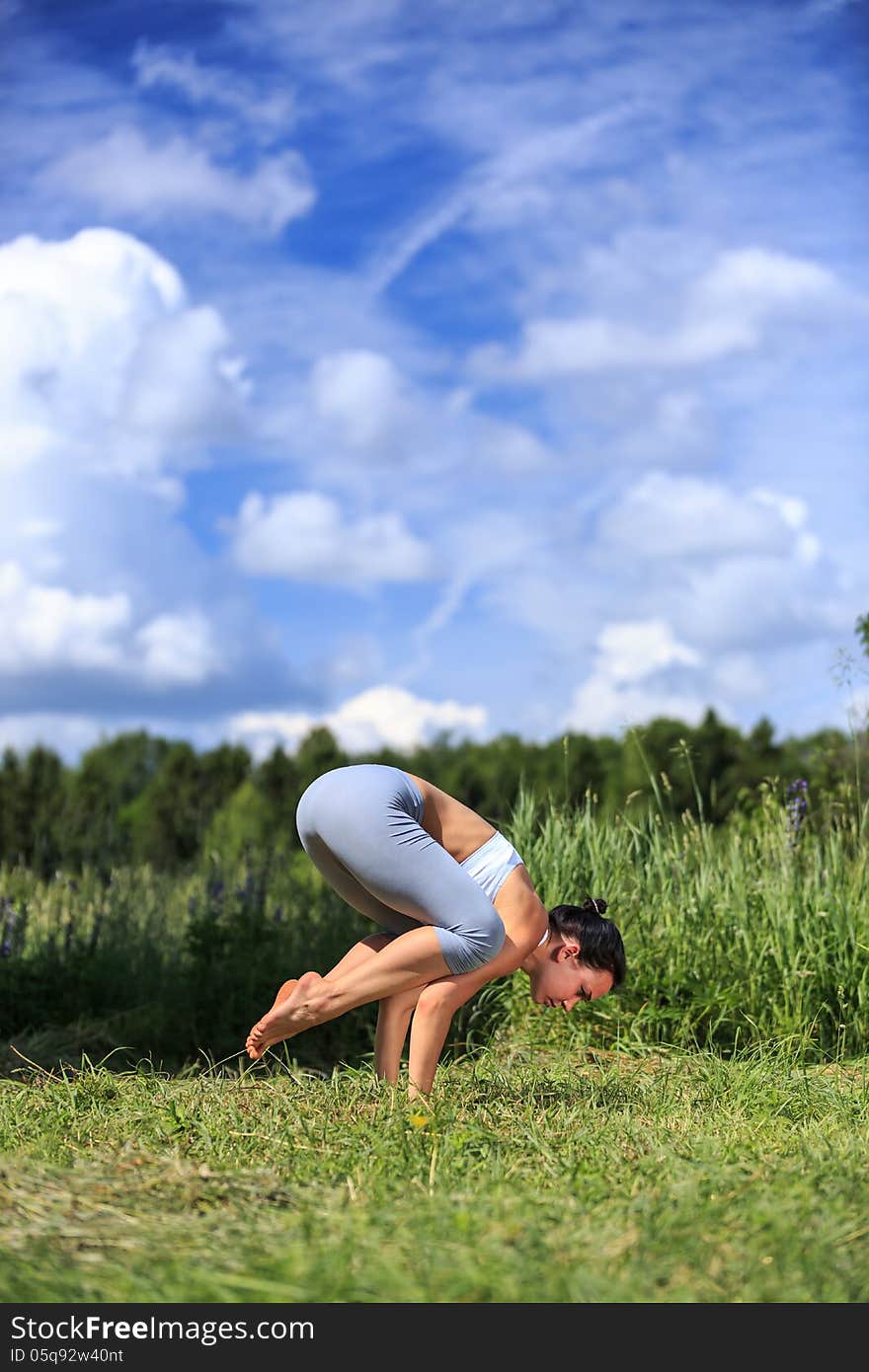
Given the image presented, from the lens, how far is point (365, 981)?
3.57 m

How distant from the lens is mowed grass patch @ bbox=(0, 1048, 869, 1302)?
7.40 feet

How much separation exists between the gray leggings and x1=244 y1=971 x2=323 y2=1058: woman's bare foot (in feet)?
1.13

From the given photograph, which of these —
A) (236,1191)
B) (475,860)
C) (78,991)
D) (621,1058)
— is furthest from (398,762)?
(236,1191)

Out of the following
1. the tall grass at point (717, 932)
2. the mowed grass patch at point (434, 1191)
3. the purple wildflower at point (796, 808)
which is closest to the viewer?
the mowed grass patch at point (434, 1191)

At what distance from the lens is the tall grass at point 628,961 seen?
538 centimetres

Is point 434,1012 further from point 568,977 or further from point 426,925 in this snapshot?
point 568,977

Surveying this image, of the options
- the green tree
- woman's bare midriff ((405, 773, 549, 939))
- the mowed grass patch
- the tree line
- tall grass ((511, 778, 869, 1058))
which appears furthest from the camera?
the green tree

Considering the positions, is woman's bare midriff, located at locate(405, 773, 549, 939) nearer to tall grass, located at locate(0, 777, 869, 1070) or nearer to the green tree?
tall grass, located at locate(0, 777, 869, 1070)

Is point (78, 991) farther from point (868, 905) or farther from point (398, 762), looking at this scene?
point (398, 762)

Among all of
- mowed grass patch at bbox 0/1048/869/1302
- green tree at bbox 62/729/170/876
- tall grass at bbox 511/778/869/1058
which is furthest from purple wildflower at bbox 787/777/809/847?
green tree at bbox 62/729/170/876

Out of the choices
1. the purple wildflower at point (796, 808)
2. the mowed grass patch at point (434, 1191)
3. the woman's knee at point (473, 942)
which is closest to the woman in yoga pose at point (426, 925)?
the woman's knee at point (473, 942)

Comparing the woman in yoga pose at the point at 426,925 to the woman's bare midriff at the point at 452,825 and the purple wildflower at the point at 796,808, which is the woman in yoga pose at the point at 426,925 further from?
the purple wildflower at the point at 796,808

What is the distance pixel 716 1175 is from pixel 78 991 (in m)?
4.40

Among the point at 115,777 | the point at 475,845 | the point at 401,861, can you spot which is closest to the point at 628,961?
the point at 475,845
